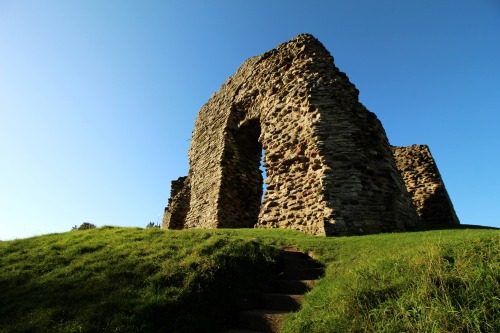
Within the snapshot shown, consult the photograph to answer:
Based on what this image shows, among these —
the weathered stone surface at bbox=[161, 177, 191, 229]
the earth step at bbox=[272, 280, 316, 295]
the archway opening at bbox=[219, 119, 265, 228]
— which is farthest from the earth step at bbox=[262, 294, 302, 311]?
the weathered stone surface at bbox=[161, 177, 191, 229]

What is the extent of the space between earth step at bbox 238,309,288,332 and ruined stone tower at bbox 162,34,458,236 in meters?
4.01

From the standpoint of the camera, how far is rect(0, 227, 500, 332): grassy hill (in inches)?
122

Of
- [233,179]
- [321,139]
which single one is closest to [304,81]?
[321,139]

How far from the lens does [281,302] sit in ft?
15.2

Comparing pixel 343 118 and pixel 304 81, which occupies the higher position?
pixel 304 81

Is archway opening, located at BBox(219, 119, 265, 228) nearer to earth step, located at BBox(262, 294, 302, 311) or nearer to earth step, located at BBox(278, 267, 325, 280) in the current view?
earth step, located at BBox(278, 267, 325, 280)

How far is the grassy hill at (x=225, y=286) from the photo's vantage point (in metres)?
3.09

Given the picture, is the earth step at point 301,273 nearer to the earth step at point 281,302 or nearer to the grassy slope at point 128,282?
the grassy slope at point 128,282

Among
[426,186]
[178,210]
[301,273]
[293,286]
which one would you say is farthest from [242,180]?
[426,186]

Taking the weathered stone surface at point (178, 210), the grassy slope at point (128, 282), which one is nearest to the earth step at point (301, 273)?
the grassy slope at point (128, 282)

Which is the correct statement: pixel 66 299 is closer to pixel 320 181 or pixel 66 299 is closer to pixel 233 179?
pixel 320 181

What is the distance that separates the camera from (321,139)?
920 centimetres

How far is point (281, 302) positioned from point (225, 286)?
961mm

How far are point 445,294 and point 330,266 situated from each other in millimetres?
2579
